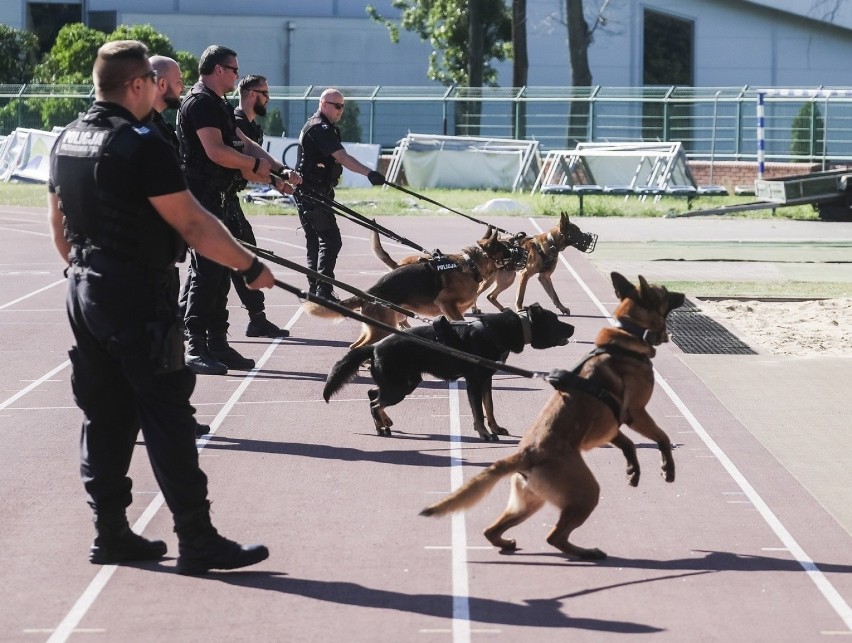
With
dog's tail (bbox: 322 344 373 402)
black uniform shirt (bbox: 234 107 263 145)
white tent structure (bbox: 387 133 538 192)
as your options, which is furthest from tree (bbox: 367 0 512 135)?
dog's tail (bbox: 322 344 373 402)

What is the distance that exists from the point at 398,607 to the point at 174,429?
1.10 meters

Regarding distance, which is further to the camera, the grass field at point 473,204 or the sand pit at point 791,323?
the grass field at point 473,204

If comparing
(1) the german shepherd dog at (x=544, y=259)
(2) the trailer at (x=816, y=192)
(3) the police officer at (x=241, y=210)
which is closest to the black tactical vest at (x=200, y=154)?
(3) the police officer at (x=241, y=210)

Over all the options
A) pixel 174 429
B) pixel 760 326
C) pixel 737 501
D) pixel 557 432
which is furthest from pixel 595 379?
pixel 760 326

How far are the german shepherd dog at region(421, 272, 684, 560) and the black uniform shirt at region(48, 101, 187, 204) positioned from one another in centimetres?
157

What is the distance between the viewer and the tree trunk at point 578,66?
33.7 m

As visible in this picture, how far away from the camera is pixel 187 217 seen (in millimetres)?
5000

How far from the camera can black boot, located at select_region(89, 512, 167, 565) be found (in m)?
5.44

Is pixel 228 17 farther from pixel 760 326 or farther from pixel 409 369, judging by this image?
pixel 409 369

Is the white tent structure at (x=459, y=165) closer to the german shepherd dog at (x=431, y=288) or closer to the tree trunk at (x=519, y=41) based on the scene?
the tree trunk at (x=519, y=41)

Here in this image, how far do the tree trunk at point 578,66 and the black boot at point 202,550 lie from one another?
95.1 ft

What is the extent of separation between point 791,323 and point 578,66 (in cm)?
2416

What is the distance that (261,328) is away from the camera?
11.3 m

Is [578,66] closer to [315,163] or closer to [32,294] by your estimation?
[32,294]
